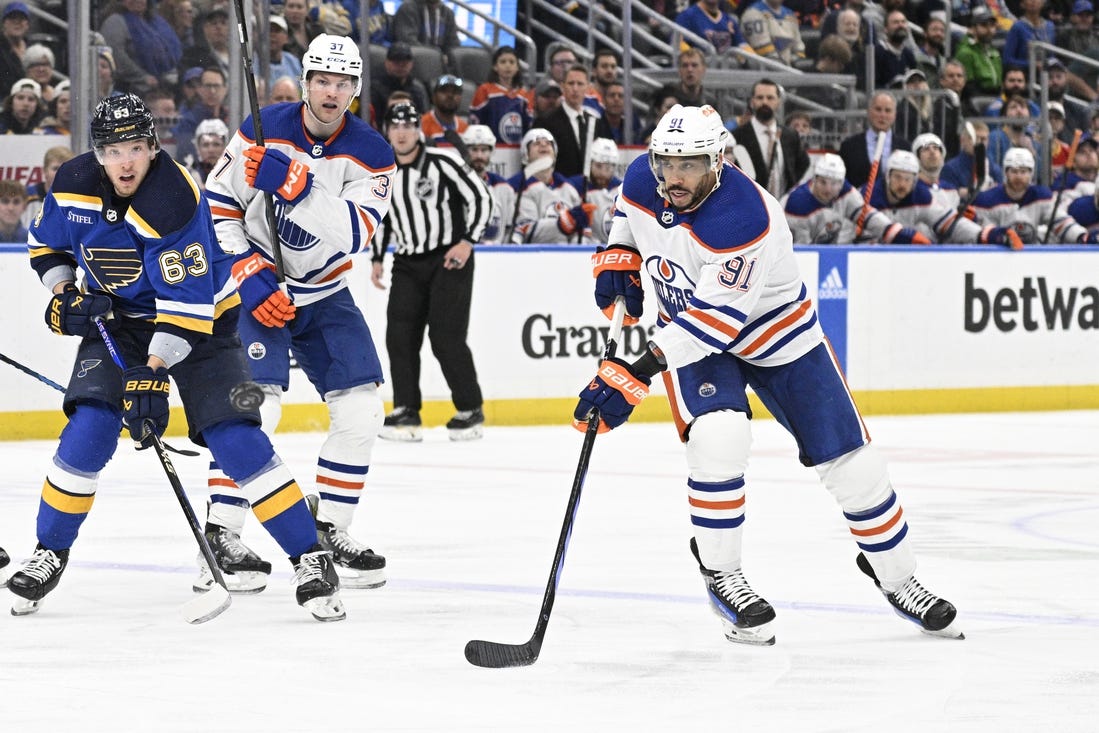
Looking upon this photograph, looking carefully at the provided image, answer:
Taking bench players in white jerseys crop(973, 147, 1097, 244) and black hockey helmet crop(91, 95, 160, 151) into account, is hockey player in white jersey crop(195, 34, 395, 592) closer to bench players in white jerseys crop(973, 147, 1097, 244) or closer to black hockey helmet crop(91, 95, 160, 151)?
black hockey helmet crop(91, 95, 160, 151)

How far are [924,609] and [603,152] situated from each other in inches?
244

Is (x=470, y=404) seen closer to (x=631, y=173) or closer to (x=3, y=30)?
(x=3, y=30)

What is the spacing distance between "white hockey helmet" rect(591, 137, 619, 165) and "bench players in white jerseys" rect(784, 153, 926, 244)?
105cm

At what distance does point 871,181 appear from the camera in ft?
35.2

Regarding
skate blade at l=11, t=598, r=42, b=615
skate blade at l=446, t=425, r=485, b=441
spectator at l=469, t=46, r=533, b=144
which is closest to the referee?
skate blade at l=446, t=425, r=485, b=441

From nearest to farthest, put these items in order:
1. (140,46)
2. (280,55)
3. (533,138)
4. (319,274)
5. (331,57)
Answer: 1. (331,57)
2. (319,274)
3. (140,46)
4. (280,55)
5. (533,138)

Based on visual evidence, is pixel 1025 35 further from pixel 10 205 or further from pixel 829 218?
pixel 10 205

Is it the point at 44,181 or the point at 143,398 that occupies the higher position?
the point at 44,181

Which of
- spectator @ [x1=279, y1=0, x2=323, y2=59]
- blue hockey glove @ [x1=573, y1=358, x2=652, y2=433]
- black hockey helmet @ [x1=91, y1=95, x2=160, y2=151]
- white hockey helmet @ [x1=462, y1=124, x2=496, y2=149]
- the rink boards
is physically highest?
A: spectator @ [x1=279, y1=0, x2=323, y2=59]

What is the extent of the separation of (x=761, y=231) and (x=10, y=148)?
548 centimetres

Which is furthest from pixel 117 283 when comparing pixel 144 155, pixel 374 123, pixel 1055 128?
pixel 1055 128

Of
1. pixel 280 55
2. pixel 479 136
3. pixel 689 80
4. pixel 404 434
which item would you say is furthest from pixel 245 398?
pixel 689 80

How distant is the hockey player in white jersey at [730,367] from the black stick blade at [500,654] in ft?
1.64

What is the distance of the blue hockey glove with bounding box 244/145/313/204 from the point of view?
462 centimetres
